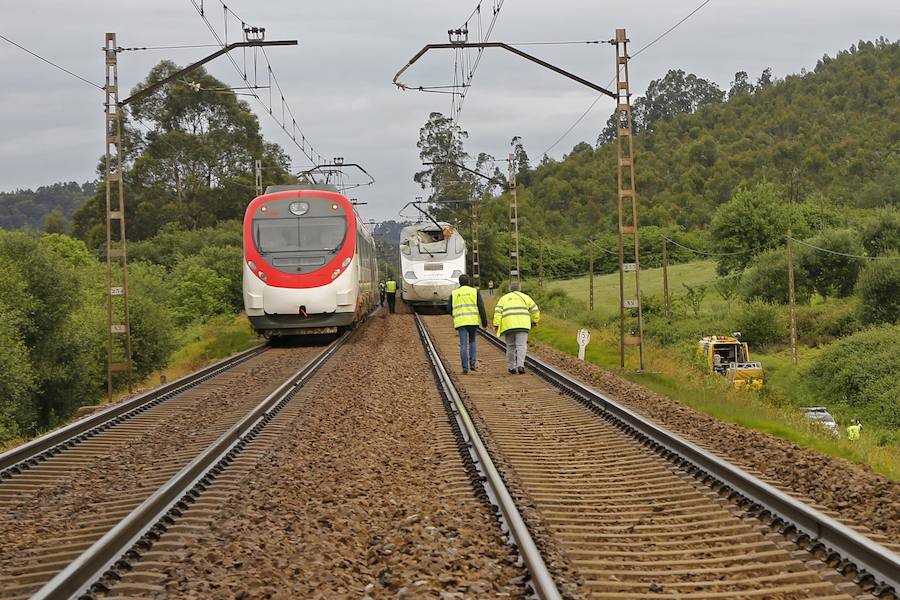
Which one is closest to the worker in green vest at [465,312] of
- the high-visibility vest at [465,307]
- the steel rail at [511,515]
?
the high-visibility vest at [465,307]

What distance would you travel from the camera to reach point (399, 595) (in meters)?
5.24

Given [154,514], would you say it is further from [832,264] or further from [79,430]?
[832,264]

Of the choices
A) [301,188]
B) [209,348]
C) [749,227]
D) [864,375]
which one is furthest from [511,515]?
[749,227]

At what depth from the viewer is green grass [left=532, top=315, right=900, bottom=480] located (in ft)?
36.7

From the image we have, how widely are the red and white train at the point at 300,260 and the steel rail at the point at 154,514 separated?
1156 cm

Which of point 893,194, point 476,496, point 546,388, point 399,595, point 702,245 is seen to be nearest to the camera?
point 399,595

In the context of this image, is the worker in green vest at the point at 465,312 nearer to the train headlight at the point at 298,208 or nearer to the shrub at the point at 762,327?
the train headlight at the point at 298,208

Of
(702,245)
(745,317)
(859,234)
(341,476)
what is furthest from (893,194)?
(341,476)

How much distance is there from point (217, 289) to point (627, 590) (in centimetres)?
5114

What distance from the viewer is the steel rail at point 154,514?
5395mm

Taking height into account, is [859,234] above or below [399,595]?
above

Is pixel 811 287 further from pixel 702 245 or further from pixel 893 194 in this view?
pixel 893 194

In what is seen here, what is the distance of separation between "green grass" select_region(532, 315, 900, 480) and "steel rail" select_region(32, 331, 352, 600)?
6134 mm

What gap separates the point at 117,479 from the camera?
912cm
